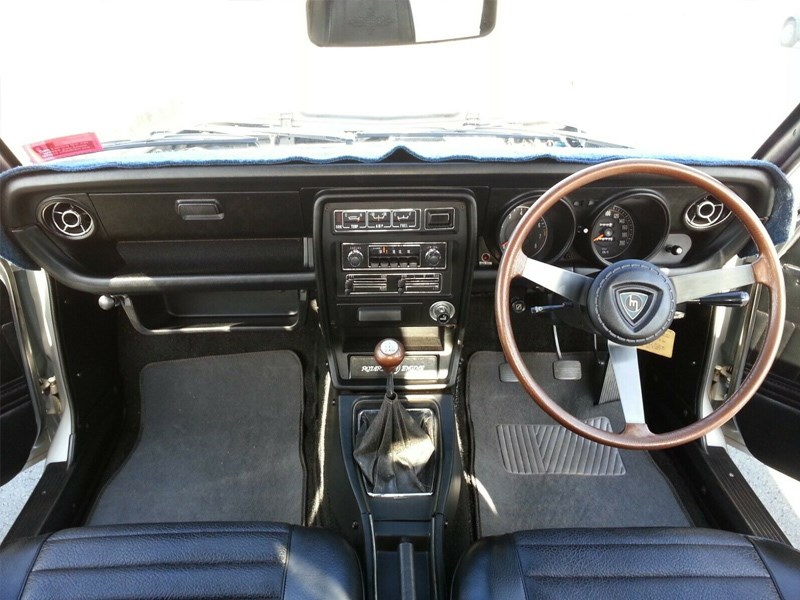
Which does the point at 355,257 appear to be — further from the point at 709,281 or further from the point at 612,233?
the point at 709,281

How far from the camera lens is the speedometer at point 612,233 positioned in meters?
1.65

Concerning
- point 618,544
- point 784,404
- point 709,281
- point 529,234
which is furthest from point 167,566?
point 784,404

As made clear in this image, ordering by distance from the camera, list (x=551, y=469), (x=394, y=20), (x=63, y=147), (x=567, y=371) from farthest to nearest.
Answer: (x=567, y=371)
(x=551, y=469)
(x=394, y=20)
(x=63, y=147)

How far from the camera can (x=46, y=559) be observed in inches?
47.4

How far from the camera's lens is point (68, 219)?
5.27 ft

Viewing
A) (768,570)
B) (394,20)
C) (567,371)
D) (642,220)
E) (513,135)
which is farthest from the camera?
(567,371)

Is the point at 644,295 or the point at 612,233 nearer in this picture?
the point at 644,295

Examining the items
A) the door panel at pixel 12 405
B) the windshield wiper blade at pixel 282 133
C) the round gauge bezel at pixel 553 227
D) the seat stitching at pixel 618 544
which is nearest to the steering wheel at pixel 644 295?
the seat stitching at pixel 618 544

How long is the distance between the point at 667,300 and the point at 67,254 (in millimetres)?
1806

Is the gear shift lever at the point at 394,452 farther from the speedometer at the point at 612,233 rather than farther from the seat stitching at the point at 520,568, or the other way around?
the speedometer at the point at 612,233

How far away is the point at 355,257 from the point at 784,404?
1.74 metres

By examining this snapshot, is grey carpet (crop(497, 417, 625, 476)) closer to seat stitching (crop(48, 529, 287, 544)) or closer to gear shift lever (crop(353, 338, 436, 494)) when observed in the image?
gear shift lever (crop(353, 338, 436, 494))

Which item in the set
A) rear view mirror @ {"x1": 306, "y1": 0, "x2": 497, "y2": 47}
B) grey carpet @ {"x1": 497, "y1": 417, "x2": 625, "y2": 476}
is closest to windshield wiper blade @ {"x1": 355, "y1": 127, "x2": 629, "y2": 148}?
rear view mirror @ {"x1": 306, "y1": 0, "x2": 497, "y2": 47}

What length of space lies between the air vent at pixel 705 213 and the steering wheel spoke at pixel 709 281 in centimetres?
42
